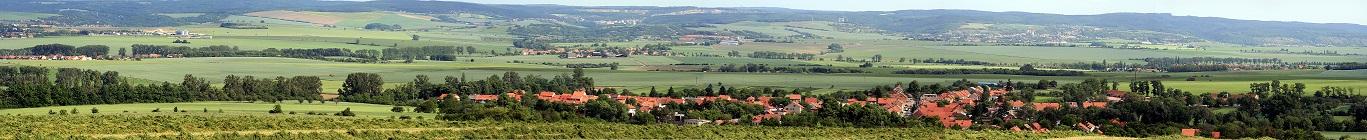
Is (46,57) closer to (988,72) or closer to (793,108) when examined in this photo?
(988,72)

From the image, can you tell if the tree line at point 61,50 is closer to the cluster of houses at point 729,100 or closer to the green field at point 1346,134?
the cluster of houses at point 729,100

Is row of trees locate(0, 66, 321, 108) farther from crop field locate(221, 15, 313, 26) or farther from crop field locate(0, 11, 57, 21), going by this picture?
crop field locate(221, 15, 313, 26)

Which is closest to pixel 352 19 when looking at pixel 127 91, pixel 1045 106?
pixel 127 91

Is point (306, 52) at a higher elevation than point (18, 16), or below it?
below

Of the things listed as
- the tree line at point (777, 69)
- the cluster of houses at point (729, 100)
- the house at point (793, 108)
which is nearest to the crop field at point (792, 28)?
the tree line at point (777, 69)

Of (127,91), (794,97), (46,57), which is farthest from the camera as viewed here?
(46,57)

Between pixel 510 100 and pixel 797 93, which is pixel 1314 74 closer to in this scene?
pixel 797 93

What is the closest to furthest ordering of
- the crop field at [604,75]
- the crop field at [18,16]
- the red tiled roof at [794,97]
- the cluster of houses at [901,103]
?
the cluster of houses at [901,103] → the red tiled roof at [794,97] → the crop field at [604,75] → the crop field at [18,16]

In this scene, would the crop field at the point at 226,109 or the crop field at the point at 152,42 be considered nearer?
the crop field at the point at 226,109

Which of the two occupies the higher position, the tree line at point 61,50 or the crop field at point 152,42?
the crop field at point 152,42

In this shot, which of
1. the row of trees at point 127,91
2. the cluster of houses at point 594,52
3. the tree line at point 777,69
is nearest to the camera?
the row of trees at point 127,91

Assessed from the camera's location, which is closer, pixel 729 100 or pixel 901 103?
pixel 729 100
